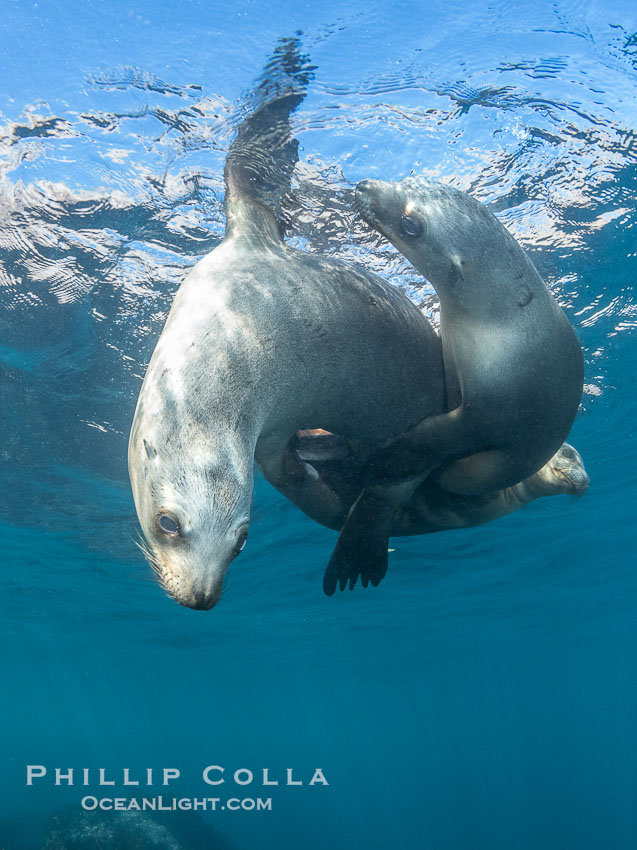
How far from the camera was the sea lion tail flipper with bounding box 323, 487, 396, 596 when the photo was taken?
140 inches

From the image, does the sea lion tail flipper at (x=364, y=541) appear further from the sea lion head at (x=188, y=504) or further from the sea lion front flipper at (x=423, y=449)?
the sea lion head at (x=188, y=504)

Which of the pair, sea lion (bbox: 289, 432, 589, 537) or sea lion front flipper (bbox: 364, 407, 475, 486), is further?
sea lion (bbox: 289, 432, 589, 537)

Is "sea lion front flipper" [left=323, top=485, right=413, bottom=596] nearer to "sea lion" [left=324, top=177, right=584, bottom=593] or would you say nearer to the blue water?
"sea lion" [left=324, top=177, right=584, bottom=593]

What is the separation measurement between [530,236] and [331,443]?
522cm

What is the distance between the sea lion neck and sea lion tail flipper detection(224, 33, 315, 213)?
648 millimetres

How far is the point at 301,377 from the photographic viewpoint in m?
2.69

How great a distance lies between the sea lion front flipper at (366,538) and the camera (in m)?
3.52

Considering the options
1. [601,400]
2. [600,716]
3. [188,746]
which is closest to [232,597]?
[601,400]

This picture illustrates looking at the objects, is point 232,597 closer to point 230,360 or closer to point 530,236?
point 530,236

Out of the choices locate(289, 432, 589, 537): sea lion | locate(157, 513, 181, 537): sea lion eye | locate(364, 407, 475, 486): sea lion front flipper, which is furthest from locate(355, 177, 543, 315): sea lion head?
locate(157, 513, 181, 537): sea lion eye

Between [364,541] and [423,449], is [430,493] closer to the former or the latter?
[364,541]

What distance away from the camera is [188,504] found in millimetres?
1974

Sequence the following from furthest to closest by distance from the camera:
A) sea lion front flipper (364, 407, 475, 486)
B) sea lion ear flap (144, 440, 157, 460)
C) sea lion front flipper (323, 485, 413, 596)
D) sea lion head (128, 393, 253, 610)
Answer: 1. sea lion front flipper (323, 485, 413, 596)
2. sea lion front flipper (364, 407, 475, 486)
3. sea lion ear flap (144, 440, 157, 460)
4. sea lion head (128, 393, 253, 610)

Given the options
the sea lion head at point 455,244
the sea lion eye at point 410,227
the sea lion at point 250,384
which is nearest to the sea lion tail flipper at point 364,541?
the sea lion at point 250,384
